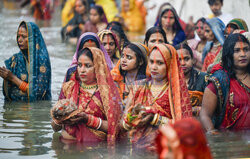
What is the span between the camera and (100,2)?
18.5 meters

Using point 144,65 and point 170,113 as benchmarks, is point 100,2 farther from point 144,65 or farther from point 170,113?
point 170,113

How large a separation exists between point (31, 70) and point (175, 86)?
3.23 metres

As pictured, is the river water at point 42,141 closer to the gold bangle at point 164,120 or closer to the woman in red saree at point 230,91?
the woman in red saree at point 230,91

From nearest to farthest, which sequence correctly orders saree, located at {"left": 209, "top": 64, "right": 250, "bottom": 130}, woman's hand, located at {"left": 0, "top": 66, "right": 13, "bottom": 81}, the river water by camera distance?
the river water, saree, located at {"left": 209, "top": 64, "right": 250, "bottom": 130}, woman's hand, located at {"left": 0, "top": 66, "right": 13, "bottom": 81}

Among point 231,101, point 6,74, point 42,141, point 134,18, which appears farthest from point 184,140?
point 134,18

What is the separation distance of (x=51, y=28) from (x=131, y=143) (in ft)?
48.3

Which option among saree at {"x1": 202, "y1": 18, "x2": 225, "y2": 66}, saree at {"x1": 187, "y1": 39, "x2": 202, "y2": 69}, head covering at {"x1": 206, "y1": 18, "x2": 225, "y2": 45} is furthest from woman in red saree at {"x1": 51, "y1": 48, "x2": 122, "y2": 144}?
saree at {"x1": 187, "y1": 39, "x2": 202, "y2": 69}

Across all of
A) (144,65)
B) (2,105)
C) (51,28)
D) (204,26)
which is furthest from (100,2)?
(144,65)

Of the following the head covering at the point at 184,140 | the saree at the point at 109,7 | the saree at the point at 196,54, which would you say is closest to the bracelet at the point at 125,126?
the head covering at the point at 184,140

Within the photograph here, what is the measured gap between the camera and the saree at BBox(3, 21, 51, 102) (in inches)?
318

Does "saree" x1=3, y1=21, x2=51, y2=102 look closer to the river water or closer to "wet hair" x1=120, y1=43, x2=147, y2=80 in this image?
the river water

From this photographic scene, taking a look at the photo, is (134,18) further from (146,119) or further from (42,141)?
(146,119)

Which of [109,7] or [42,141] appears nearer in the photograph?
[42,141]

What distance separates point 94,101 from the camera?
571 cm
